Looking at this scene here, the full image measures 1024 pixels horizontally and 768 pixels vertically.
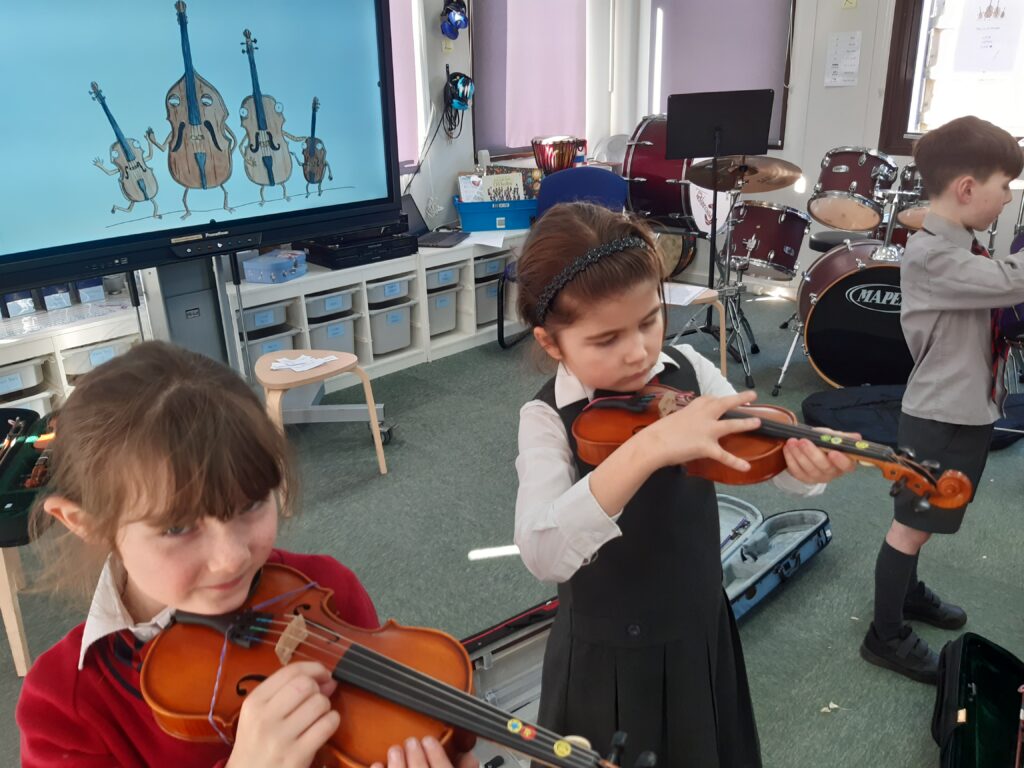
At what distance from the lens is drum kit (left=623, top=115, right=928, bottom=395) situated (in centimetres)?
323

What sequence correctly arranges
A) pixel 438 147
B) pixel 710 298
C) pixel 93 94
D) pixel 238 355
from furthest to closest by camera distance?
pixel 438 147
pixel 710 298
pixel 238 355
pixel 93 94

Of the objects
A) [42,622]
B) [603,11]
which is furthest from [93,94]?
[603,11]

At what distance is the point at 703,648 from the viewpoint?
1.12 metres

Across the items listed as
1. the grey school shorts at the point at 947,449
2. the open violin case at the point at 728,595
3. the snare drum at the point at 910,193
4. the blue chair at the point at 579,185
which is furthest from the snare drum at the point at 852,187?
the grey school shorts at the point at 947,449

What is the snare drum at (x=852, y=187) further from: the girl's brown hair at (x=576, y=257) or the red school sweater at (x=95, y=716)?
the red school sweater at (x=95, y=716)

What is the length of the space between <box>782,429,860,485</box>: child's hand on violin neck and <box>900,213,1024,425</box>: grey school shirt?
0.85m

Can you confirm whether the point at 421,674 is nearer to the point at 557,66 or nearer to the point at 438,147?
the point at 438,147

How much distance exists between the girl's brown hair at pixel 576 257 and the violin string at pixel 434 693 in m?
0.49

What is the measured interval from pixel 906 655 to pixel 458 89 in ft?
11.7

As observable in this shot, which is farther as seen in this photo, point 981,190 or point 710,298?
point 710,298

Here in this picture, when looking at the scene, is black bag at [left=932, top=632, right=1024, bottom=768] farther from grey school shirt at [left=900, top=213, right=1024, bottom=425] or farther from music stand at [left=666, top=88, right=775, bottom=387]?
music stand at [left=666, top=88, right=775, bottom=387]

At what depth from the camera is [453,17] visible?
412cm

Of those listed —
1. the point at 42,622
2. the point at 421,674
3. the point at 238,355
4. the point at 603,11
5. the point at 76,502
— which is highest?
the point at 603,11

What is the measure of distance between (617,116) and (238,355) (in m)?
3.49
